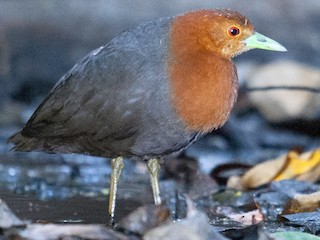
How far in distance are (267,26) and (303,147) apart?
1520mm

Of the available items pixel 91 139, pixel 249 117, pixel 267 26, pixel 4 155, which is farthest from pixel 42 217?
pixel 267 26

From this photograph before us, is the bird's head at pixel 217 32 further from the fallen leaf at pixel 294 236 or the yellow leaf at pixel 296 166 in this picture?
the yellow leaf at pixel 296 166

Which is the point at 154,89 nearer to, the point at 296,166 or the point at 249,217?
the point at 249,217

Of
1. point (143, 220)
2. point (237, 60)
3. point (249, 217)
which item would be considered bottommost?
point (143, 220)

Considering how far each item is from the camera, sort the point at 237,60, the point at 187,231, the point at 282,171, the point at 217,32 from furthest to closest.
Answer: the point at 237,60, the point at 282,171, the point at 217,32, the point at 187,231

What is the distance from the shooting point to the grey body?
5367mm

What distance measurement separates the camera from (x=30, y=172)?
7.48 meters

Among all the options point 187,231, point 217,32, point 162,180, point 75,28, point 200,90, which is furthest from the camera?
point 75,28

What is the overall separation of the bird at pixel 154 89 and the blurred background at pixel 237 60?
8.74ft

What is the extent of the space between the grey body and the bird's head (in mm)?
111

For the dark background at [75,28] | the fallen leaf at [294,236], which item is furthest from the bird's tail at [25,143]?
the dark background at [75,28]

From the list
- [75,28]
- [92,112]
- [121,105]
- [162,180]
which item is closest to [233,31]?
[121,105]

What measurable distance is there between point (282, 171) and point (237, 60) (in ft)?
9.28

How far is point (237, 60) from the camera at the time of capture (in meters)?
9.63
